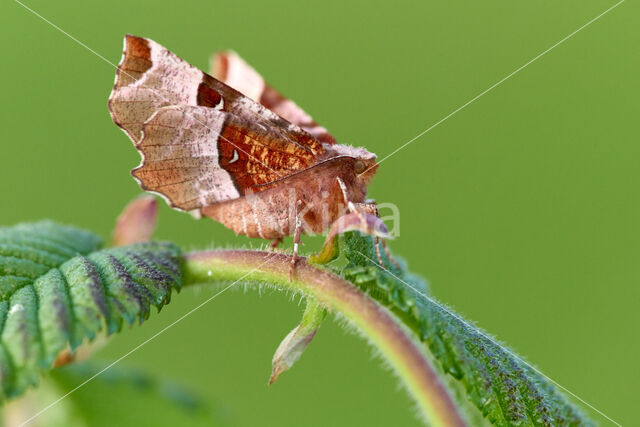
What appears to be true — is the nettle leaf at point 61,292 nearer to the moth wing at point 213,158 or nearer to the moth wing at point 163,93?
the moth wing at point 213,158

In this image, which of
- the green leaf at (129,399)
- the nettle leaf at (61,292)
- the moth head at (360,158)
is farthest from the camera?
the green leaf at (129,399)

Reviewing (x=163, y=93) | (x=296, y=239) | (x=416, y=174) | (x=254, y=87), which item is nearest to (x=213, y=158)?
(x=163, y=93)

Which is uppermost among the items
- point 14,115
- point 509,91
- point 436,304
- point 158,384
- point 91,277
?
point 509,91

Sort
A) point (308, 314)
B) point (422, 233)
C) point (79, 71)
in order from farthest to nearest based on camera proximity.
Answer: point (79, 71)
point (422, 233)
point (308, 314)

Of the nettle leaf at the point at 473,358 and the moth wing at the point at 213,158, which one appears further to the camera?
the moth wing at the point at 213,158

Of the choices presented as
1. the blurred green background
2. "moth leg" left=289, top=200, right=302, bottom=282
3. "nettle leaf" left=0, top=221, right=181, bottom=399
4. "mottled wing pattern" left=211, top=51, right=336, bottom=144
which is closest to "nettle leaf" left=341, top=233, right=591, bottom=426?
"moth leg" left=289, top=200, right=302, bottom=282

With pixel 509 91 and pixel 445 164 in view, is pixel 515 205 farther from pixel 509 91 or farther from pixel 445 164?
pixel 509 91

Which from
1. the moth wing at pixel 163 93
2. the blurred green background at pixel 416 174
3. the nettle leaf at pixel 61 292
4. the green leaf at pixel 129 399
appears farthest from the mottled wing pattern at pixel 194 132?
the blurred green background at pixel 416 174

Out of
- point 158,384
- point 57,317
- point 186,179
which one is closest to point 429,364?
point 57,317
